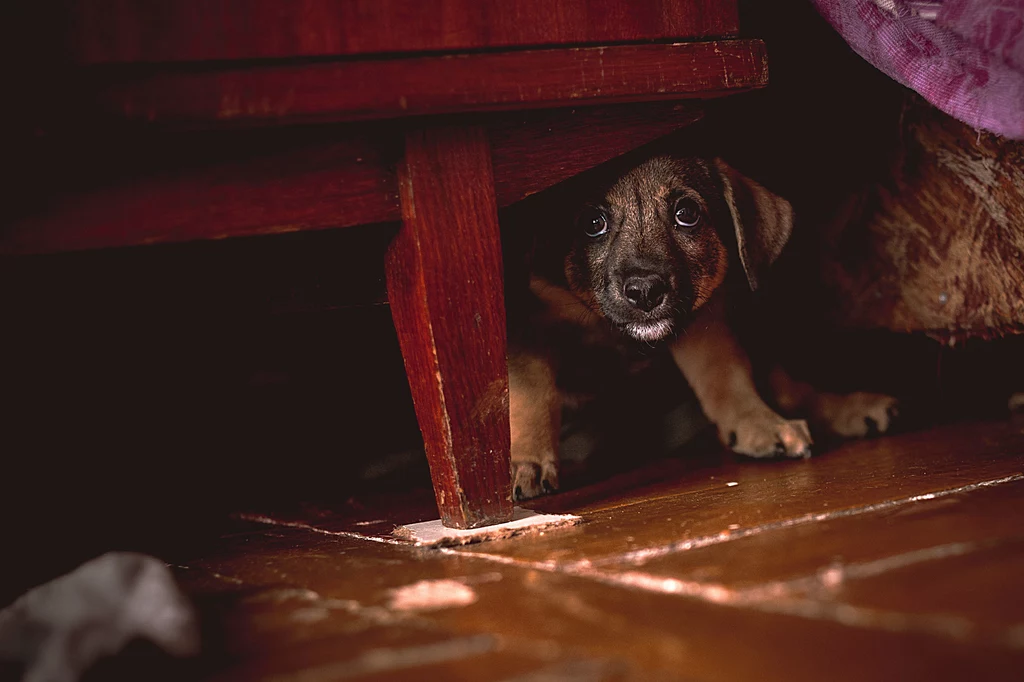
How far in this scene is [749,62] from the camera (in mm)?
1573

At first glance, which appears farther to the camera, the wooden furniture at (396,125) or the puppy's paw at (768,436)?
the puppy's paw at (768,436)

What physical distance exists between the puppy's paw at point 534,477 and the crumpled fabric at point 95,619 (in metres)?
1.10

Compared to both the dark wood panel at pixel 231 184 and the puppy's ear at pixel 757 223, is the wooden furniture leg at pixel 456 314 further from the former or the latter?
the puppy's ear at pixel 757 223

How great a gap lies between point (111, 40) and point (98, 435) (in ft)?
5.46

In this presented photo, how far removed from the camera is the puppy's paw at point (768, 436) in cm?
220

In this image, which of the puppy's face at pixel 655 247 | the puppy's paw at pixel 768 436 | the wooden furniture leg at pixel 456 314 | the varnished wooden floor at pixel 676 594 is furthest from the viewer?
the puppy's face at pixel 655 247

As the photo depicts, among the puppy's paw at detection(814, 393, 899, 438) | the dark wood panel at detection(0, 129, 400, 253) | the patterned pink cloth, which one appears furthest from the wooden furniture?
the puppy's paw at detection(814, 393, 899, 438)

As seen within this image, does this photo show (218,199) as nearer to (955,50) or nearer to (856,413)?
(955,50)

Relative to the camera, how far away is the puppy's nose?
225cm

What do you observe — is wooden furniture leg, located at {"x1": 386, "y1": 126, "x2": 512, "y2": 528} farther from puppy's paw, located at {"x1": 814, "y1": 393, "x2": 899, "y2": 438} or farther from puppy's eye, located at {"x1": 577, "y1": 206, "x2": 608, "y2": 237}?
puppy's paw, located at {"x1": 814, "y1": 393, "x2": 899, "y2": 438}

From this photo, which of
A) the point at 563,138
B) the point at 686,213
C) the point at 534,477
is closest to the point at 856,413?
the point at 686,213

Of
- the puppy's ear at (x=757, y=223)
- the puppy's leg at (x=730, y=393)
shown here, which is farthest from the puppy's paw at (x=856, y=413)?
the puppy's ear at (x=757, y=223)

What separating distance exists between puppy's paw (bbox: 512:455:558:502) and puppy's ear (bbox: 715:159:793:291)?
837 mm

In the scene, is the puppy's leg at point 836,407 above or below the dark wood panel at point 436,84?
below
